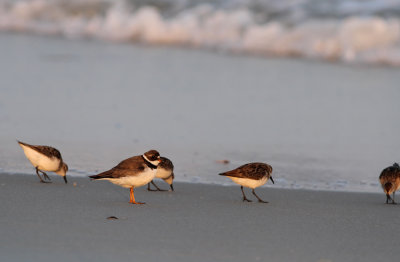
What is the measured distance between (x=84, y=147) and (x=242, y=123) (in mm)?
2393

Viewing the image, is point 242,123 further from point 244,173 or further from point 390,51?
point 390,51

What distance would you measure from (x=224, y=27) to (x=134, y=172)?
1206cm

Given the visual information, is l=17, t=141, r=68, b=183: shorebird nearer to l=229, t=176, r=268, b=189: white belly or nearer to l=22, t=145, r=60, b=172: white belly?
l=22, t=145, r=60, b=172: white belly

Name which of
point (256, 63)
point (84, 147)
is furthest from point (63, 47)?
point (84, 147)

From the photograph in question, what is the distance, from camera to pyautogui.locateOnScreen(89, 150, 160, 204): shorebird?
6574 millimetres

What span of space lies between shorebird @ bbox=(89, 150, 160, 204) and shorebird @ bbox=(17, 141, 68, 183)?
924 mm

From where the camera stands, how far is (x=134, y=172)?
21.6 feet

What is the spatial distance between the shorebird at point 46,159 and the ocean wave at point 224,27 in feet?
30.3

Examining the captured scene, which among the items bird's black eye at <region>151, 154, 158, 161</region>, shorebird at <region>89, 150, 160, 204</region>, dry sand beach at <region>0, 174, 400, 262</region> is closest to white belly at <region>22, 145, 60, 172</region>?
dry sand beach at <region>0, 174, 400, 262</region>

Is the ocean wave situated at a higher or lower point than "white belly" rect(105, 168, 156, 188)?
higher

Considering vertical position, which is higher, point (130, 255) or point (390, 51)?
point (390, 51)

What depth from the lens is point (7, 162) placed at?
8.08 m

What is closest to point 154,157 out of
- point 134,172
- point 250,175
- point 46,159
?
point 134,172

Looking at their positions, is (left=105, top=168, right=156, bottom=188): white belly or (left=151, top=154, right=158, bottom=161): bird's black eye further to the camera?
(left=151, top=154, right=158, bottom=161): bird's black eye
